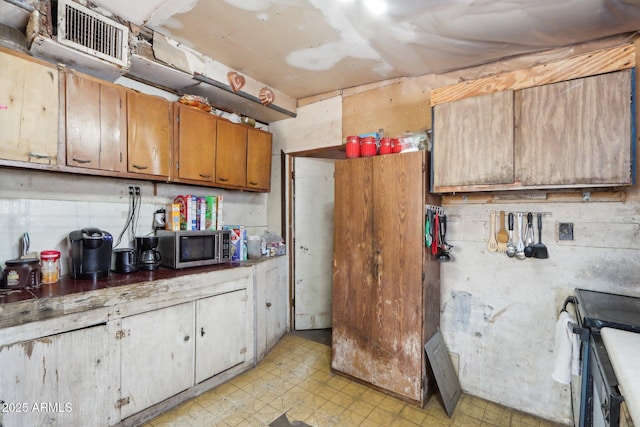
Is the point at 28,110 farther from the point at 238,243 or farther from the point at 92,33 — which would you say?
the point at 238,243

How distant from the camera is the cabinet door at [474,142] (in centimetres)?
194

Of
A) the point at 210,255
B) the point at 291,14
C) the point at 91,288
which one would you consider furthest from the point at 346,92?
the point at 91,288

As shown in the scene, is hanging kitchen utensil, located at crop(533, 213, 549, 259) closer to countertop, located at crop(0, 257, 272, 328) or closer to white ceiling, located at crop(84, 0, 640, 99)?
white ceiling, located at crop(84, 0, 640, 99)

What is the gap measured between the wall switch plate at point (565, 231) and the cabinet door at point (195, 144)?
279cm

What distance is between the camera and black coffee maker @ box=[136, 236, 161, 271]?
2.31m

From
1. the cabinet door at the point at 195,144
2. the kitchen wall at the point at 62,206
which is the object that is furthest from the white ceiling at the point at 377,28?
the kitchen wall at the point at 62,206

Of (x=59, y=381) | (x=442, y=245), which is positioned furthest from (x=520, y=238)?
(x=59, y=381)

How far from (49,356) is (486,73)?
136 inches

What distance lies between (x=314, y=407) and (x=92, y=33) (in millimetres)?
2951

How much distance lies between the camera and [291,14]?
6.36 feet

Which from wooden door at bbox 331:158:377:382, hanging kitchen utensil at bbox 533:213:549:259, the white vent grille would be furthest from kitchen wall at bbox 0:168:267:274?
hanging kitchen utensil at bbox 533:213:549:259

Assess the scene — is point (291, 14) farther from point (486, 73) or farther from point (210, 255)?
point (210, 255)

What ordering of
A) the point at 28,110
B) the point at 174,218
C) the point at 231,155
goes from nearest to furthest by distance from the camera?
the point at 28,110 < the point at 174,218 < the point at 231,155

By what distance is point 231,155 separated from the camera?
9.53ft
